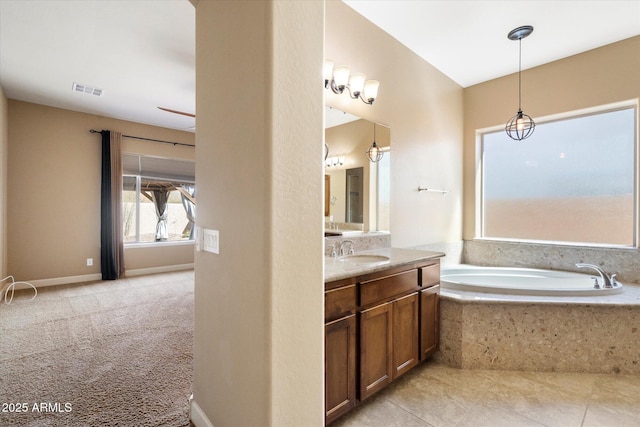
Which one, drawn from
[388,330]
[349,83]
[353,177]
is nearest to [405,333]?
[388,330]

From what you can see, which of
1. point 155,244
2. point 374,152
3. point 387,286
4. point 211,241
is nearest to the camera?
point 211,241

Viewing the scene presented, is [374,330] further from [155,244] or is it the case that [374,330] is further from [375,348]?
[155,244]

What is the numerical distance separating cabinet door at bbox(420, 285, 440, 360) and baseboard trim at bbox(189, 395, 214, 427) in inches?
60.2

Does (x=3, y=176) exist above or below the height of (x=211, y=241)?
above

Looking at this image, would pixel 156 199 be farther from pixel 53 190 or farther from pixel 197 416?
pixel 197 416

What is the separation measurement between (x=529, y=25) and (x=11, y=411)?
491cm

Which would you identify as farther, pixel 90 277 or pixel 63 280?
pixel 90 277

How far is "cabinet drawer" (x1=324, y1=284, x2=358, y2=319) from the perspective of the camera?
1566 mm

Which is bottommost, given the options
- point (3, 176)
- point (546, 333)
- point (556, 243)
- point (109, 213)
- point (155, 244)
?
point (546, 333)

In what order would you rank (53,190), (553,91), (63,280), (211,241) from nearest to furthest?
(211,241) < (553,91) < (53,190) < (63,280)

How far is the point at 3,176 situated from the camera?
4094 mm

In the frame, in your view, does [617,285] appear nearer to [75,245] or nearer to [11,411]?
[11,411]

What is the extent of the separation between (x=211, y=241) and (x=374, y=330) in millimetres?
1118

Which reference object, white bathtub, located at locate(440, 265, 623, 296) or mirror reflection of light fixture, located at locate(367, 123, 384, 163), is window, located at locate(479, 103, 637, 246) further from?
mirror reflection of light fixture, located at locate(367, 123, 384, 163)
